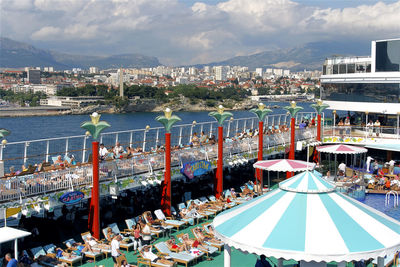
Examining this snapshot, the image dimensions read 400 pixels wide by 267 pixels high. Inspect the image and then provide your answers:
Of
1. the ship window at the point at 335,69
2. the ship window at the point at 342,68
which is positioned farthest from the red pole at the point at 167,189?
the ship window at the point at 335,69

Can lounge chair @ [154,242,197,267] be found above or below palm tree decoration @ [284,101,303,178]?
below

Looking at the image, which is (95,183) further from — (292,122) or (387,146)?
(387,146)

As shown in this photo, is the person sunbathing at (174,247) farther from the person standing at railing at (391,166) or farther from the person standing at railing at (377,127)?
the person standing at railing at (377,127)

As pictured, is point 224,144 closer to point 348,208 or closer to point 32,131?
point 348,208

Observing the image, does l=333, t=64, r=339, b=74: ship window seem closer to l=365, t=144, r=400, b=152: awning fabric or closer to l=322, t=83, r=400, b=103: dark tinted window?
l=322, t=83, r=400, b=103: dark tinted window

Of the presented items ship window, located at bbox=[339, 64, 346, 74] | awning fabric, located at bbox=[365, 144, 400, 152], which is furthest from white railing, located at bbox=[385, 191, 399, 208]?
ship window, located at bbox=[339, 64, 346, 74]

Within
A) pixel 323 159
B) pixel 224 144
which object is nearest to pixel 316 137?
pixel 323 159
